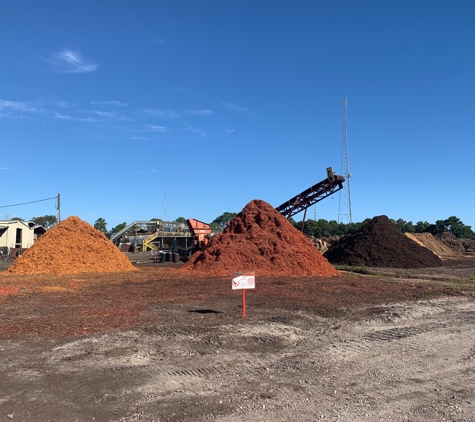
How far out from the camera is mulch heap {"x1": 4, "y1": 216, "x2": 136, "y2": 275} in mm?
23375

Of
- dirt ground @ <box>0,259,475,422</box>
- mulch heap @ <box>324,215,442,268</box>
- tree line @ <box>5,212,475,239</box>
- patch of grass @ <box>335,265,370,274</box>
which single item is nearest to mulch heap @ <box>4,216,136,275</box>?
dirt ground @ <box>0,259,475,422</box>

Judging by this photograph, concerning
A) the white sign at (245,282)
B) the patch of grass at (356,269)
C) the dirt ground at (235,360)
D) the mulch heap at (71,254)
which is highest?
the mulch heap at (71,254)

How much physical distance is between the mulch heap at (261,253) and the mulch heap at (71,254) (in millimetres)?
5316

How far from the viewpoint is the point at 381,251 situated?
3186 cm

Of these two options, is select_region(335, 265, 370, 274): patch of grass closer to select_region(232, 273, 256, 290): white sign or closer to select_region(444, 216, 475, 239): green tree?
select_region(232, 273, 256, 290): white sign

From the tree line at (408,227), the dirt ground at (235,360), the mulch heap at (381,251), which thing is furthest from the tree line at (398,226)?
the dirt ground at (235,360)

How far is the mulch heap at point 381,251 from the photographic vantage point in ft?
101

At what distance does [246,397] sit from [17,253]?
43.0m

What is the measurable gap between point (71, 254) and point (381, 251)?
22.9m

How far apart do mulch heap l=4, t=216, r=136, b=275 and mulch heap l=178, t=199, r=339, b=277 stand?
5.32m

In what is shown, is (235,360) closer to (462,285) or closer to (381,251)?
(462,285)

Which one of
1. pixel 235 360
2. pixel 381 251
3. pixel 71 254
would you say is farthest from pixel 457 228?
pixel 235 360

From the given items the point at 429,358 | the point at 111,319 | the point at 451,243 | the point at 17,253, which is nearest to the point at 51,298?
the point at 111,319

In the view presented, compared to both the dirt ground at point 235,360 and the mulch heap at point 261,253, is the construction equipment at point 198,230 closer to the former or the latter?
the mulch heap at point 261,253
